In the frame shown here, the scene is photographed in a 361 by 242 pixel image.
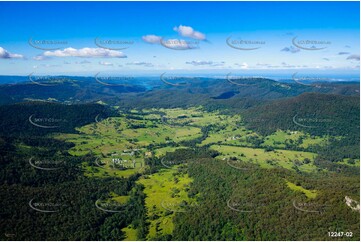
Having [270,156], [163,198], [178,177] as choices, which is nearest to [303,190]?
[163,198]

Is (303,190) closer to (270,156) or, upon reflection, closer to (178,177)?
(178,177)

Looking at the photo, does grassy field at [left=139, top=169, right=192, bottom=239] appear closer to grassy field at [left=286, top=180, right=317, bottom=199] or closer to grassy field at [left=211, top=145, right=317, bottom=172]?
grassy field at [left=286, top=180, right=317, bottom=199]

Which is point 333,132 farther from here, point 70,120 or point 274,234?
point 70,120

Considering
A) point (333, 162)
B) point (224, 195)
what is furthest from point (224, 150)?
point (224, 195)

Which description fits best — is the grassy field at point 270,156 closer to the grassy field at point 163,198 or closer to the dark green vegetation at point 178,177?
the dark green vegetation at point 178,177

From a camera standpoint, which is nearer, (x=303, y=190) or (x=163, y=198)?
(x=303, y=190)

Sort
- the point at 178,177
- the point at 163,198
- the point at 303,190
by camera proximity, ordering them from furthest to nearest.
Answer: the point at 178,177, the point at 163,198, the point at 303,190

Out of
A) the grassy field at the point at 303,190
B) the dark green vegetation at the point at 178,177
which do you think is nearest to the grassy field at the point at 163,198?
the dark green vegetation at the point at 178,177

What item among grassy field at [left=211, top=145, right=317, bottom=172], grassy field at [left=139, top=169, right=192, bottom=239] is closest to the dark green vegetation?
grassy field at [left=139, top=169, right=192, bottom=239]
